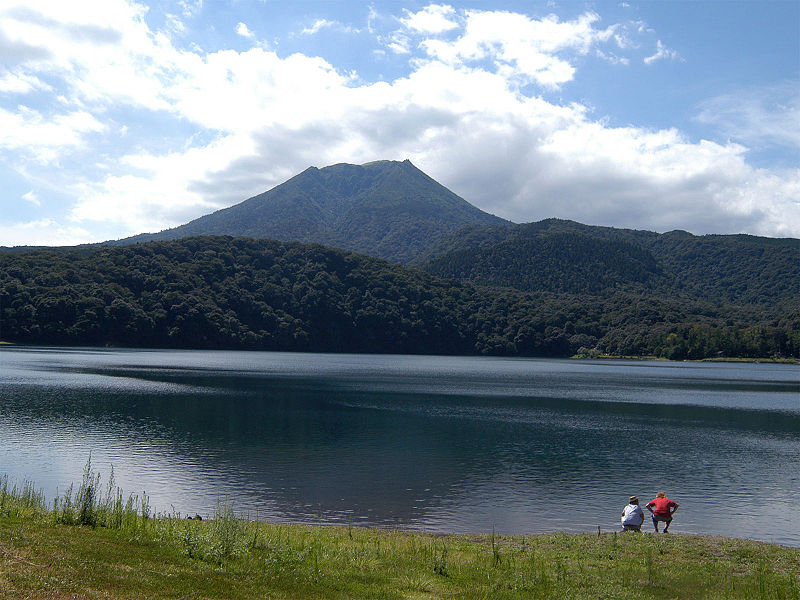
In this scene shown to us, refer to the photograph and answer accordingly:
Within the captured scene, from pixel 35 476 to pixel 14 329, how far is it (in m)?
154

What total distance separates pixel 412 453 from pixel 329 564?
25856mm

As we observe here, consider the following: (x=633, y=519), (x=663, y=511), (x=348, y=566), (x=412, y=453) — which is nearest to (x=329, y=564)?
(x=348, y=566)

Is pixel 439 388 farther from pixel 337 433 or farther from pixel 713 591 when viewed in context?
pixel 713 591

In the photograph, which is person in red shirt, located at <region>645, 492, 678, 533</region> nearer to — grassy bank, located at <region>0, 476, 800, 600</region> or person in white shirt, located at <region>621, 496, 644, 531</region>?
person in white shirt, located at <region>621, 496, 644, 531</region>

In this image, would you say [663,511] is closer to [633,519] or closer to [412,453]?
[633,519]

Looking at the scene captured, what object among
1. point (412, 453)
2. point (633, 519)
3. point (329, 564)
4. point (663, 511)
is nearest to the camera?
point (329, 564)

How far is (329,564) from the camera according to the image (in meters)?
15.5

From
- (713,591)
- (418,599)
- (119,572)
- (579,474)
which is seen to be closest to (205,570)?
(119,572)

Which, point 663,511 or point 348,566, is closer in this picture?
point 348,566

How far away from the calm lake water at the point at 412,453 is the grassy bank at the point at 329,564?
669 cm

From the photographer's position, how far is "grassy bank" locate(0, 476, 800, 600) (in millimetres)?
12133

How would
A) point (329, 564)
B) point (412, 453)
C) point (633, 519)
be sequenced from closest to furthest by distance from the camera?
point (329, 564)
point (633, 519)
point (412, 453)

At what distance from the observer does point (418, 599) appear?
42.9 ft

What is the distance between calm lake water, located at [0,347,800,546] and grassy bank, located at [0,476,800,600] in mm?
6691
